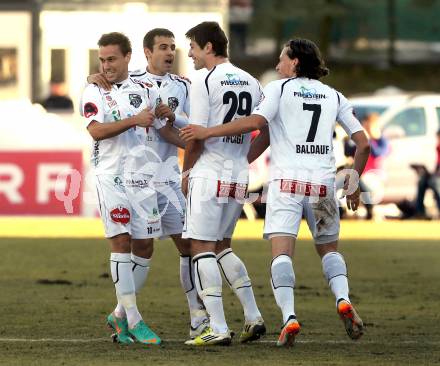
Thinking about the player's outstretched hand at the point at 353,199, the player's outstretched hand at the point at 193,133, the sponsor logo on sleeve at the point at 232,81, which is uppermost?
the sponsor logo on sleeve at the point at 232,81

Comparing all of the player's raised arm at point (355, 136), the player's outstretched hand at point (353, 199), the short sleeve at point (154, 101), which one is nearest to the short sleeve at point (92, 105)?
the short sleeve at point (154, 101)

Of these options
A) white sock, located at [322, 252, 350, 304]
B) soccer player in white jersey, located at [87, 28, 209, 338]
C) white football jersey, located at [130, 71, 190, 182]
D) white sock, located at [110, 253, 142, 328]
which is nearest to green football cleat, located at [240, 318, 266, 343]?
soccer player in white jersey, located at [87, 28, 209, 338]

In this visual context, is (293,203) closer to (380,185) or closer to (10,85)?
(380,185)

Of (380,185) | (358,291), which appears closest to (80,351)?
(358,291)

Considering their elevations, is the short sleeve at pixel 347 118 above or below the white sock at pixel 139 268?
above

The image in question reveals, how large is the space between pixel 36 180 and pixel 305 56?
14.4 metres

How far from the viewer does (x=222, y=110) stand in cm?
968

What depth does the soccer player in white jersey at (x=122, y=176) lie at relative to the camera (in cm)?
972

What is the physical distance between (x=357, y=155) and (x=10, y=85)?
2398cm

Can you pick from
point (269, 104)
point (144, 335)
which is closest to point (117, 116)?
point (269, 104)

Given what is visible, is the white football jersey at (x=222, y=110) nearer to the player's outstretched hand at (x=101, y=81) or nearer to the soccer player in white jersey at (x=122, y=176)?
the soccer player in white jersey at (x=122, y=176)

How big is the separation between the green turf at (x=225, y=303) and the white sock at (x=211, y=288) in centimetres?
21

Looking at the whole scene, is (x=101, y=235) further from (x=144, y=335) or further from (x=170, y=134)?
(x=144, y=335)

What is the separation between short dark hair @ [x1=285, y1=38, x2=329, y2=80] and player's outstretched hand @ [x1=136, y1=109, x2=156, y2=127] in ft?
3.22
